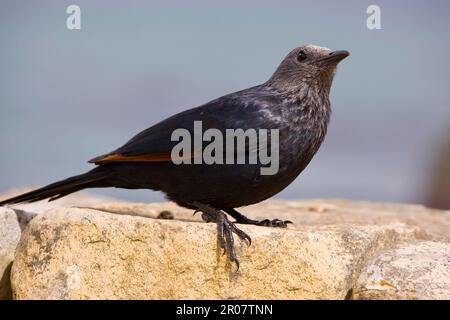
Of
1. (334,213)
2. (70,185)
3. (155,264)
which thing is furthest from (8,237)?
(334,213)

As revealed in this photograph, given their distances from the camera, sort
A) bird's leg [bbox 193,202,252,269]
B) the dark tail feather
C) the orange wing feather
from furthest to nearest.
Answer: the dark tail feather
the orange wing feather
bird's leg [bbox 193,202,252,269]

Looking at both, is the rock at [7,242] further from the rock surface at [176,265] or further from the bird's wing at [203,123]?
the bird's wing at [203,123]

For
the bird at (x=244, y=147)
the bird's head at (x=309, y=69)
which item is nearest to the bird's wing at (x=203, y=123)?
the bird at (x=244, y=147)

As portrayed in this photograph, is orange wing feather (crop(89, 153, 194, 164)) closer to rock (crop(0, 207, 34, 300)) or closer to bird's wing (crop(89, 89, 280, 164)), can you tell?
bird's wing (crop(89, 89, 280, 164))

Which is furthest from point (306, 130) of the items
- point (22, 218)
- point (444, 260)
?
point (22, 218)

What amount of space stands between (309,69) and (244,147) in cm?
88

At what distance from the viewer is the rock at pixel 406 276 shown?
4090 millimetres

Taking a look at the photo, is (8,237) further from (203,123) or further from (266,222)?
(266,222)

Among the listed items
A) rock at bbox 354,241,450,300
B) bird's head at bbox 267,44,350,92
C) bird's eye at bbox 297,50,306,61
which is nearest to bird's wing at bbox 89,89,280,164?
bird's head at bbox 267,44,350,92

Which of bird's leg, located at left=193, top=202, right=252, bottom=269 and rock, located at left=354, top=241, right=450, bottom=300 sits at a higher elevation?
bird's leg, located at left=193, top=202, right=252, bottom=269

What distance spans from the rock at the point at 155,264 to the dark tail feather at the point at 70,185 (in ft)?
2.38

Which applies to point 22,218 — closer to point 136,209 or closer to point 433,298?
point 136,209

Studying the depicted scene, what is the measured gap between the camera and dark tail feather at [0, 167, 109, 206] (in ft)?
16.5

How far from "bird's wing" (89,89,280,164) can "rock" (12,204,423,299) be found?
2.04 ft
